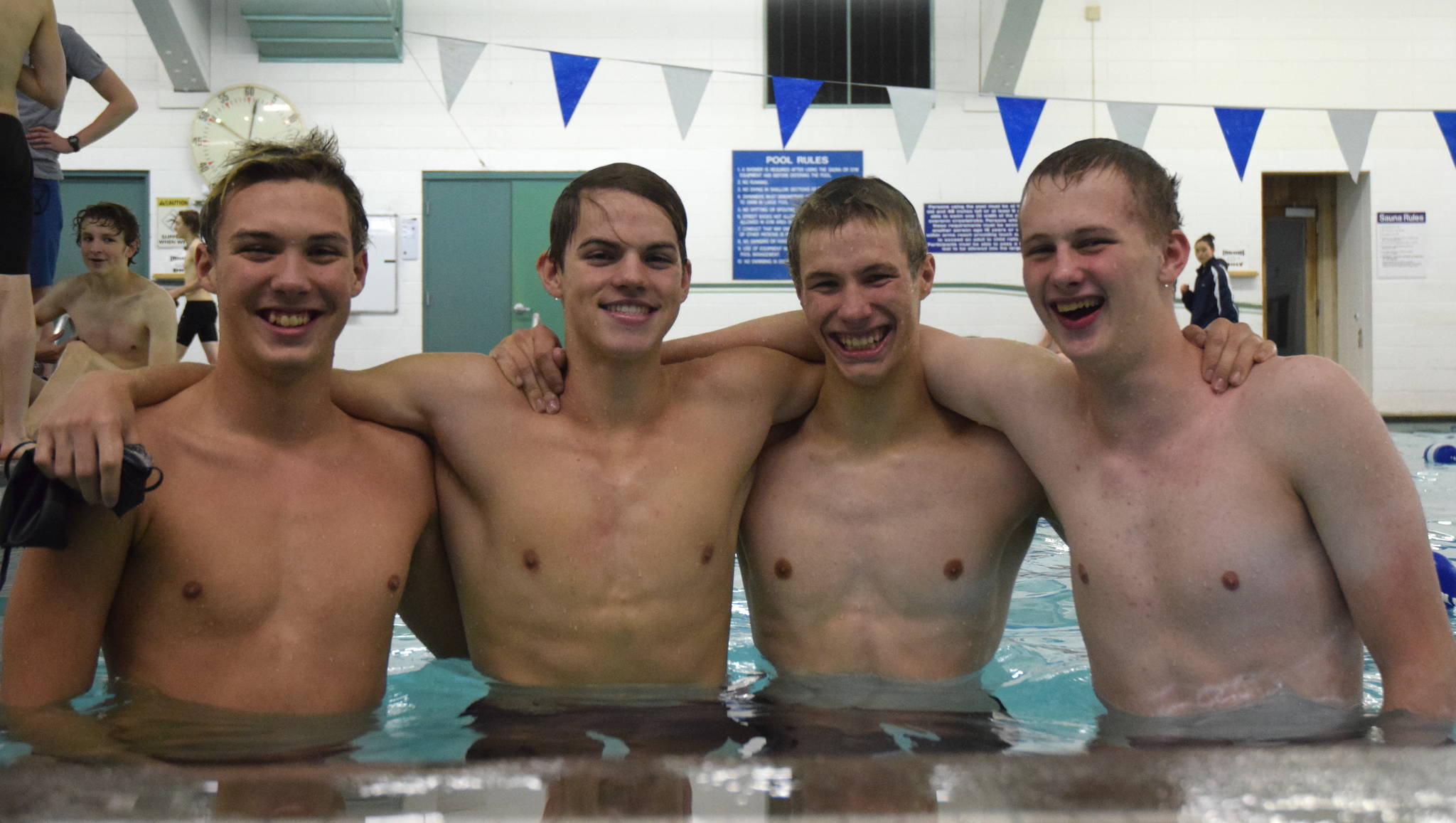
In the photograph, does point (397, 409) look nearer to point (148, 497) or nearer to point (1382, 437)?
point (148, 497)

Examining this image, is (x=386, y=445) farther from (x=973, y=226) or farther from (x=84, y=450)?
(x=973, y=226)

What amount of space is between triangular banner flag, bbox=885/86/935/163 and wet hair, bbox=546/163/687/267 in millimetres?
7453

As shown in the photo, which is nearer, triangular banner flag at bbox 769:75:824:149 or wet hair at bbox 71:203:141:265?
wet hair at bbox 71:203:141:265

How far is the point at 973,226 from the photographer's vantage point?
11.4 meters

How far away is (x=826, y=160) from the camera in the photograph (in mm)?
11367

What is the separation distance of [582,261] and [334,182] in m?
0.53

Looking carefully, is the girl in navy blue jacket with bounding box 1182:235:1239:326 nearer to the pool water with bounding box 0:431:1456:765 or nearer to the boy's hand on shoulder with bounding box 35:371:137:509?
the pool water with bounding box 0:431:1456:765

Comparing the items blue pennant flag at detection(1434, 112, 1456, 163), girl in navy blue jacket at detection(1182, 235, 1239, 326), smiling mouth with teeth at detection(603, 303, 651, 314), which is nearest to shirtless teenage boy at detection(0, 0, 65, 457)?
smiling mouth with teeth at detection(603, 303, 651, 314)

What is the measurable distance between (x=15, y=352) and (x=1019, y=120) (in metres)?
7.90

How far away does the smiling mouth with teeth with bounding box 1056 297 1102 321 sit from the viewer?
2109 millimetres

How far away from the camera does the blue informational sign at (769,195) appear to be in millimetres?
11320

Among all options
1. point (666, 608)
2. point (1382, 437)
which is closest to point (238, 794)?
point (666, 608)

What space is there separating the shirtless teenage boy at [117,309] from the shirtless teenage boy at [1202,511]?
5.74 metres

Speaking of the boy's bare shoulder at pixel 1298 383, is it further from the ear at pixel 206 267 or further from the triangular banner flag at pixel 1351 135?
the triangular banner flag at pixel 1351 135
